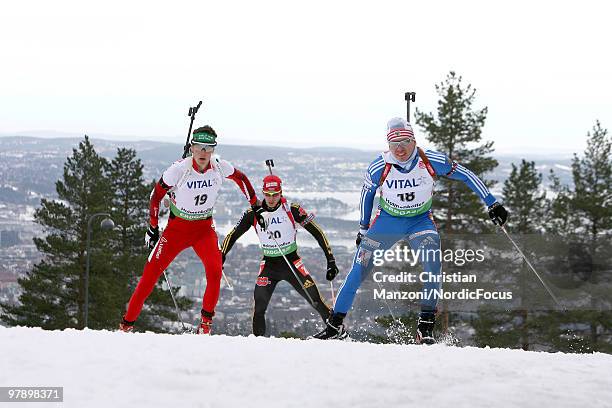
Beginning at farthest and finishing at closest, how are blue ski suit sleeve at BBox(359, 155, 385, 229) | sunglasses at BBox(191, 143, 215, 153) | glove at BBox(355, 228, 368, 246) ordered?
glove at BBox(355, 228, 368, 246), sunglasses at BBox(191, 143, 215, 153), blue ski suit sleeve at BBox(359, 155, 385, 229)

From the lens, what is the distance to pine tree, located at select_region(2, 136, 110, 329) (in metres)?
32.8

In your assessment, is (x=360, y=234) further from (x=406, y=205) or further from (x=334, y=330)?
(x=334, y=330)

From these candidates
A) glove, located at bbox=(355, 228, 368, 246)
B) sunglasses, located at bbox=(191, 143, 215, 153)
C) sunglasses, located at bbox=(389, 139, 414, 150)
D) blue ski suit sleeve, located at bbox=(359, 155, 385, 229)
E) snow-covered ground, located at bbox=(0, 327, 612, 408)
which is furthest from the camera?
glove, located at bbox=(355, 228, 368, 246)

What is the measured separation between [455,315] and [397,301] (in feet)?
43.6

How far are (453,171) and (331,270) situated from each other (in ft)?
6.38

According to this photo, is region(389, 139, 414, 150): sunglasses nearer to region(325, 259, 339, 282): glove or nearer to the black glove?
the black glove

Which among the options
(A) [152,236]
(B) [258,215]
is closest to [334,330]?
(B) [258,215]

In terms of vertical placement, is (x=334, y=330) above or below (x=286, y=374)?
below

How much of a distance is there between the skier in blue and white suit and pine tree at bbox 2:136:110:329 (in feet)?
80.8

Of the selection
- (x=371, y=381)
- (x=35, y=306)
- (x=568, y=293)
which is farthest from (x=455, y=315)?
(x=371, y=381)

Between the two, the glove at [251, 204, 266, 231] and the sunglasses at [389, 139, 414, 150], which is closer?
the sunglasses at [389, 139, 414, 150]

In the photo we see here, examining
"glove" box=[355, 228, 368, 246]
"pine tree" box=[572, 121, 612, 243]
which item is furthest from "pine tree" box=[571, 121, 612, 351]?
"glove" box=[355, 228, 368, 246]

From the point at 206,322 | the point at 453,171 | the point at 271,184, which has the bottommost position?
the point at 206,322

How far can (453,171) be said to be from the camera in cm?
809
